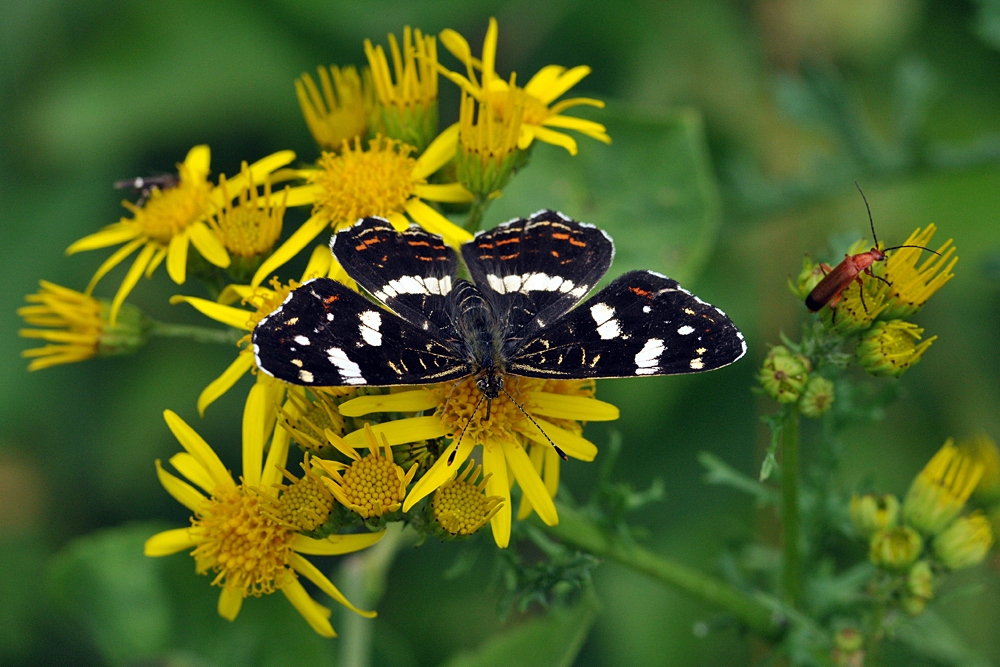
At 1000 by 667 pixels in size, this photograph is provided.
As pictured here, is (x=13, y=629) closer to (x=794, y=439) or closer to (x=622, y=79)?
(x=794, y=439)

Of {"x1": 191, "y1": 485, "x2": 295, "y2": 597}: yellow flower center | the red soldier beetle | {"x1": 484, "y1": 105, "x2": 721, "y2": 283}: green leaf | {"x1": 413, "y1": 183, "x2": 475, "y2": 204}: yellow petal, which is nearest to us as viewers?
the red soldier beetle

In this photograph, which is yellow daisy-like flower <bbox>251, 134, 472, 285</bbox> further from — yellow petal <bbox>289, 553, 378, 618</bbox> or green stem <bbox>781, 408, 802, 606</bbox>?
green stem <bbox>781, 408, 802, 606</bbox>

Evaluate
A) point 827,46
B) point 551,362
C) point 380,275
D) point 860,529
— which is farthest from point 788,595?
point 827,46

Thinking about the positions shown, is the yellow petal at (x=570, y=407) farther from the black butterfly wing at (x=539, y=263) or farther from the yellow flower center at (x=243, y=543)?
the yellow flower center at (x=243, y=543)

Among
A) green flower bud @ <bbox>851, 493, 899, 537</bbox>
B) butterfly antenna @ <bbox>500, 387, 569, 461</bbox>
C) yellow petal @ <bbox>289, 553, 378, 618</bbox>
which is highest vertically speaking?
butterfly antenna @ <bbox>500, 387, 569, 461</bbox>

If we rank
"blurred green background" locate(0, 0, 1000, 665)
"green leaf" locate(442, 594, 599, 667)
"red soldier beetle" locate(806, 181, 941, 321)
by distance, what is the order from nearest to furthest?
"red soldier beetle" locate(806, 181, 941, 321)
"green leaf" locate(442, 594, 599, 667)
"blurred green background" locate(0, 0, 1000, 665)

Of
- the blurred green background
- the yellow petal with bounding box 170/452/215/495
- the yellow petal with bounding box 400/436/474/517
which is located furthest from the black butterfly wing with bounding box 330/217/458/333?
the blurred green background

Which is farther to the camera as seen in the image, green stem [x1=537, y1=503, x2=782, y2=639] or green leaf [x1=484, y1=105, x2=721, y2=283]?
green leaf [x1=484, y1=105, x2=721, y2=283]
